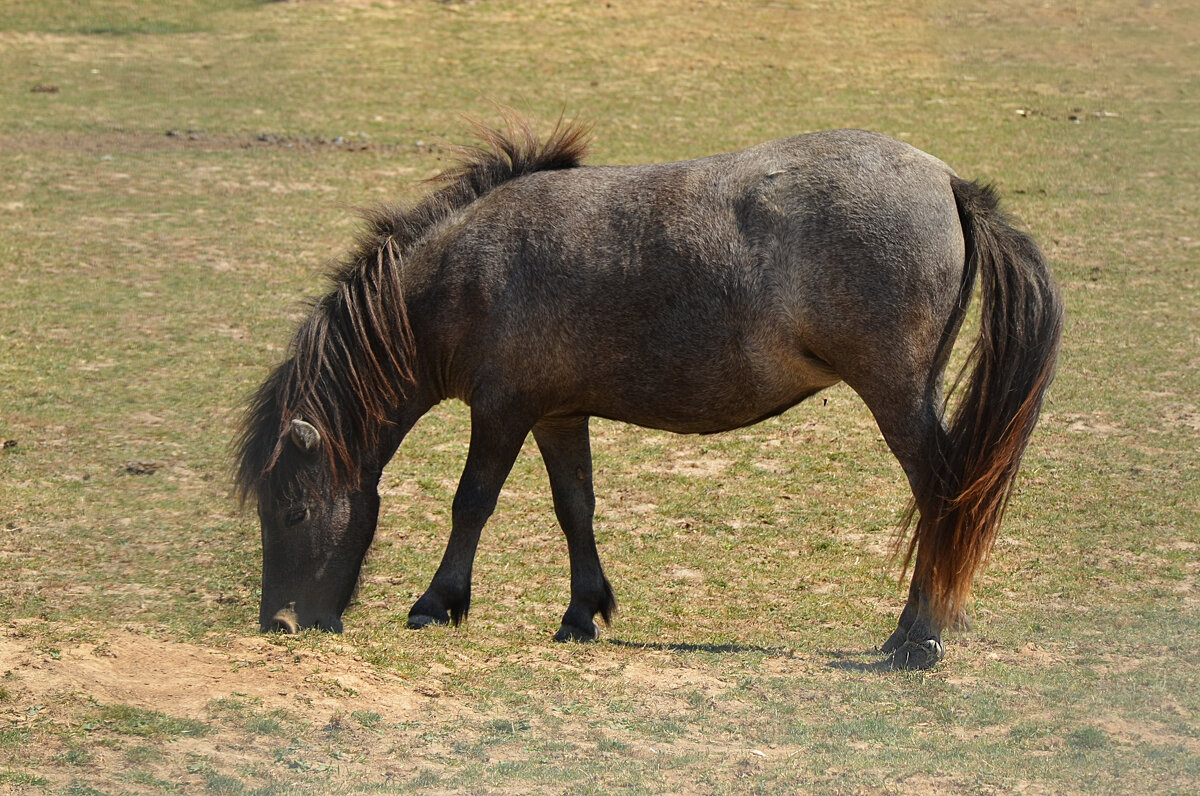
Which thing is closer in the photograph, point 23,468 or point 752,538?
point 752,538

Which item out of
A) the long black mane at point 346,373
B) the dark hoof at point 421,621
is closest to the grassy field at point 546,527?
the dark hoof at point 421,621

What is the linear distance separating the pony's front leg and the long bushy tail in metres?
1.94

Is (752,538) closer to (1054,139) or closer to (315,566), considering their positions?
(315,566)

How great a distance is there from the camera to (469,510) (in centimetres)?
641

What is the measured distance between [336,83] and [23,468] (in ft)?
44.3

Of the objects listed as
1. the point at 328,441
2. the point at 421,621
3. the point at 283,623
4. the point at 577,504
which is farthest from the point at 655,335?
the point at 283,623

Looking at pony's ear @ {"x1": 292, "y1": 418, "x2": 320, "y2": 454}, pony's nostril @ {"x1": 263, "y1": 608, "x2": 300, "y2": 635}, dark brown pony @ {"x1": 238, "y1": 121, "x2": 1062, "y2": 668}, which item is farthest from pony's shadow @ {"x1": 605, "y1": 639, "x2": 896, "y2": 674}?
pony's ear @ {"x1": 292, "y1": 418, "x2": 320, "y2": 454}

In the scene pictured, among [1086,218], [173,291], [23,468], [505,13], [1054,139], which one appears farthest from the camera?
[505,13]

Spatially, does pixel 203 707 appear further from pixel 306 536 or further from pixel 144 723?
pixel 306 536

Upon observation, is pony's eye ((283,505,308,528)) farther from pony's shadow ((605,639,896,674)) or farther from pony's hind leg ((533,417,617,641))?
pony's shadow ((605,639,896,674))

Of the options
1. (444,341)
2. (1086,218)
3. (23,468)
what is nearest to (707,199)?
(444,341)

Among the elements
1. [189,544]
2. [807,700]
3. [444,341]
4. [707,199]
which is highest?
[707,199]

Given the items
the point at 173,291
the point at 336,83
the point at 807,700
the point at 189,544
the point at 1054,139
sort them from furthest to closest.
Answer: the point at 336,83
the point at 1054,139
the point at 173,291
the point at 189,544
the point at 807,700

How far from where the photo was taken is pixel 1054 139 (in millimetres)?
18766
